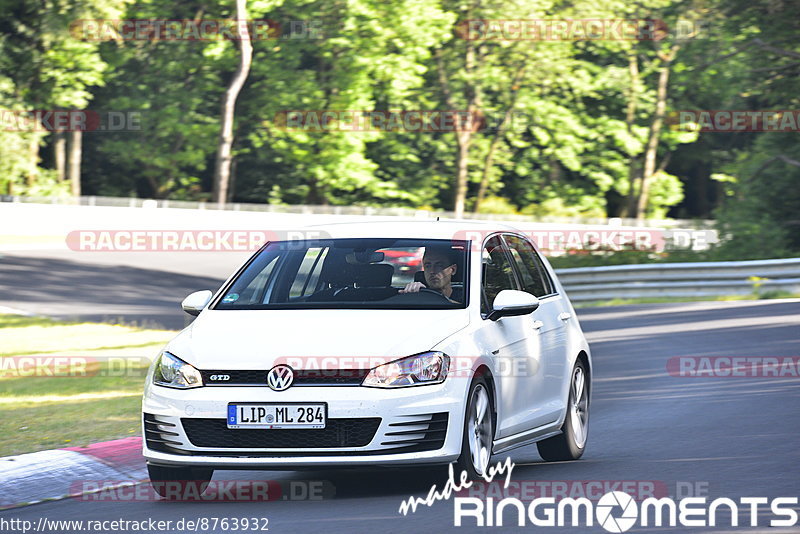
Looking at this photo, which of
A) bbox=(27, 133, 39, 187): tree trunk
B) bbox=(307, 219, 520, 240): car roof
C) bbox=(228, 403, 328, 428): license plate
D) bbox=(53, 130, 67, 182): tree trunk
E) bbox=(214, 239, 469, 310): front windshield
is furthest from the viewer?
bbox=(53, 130, 67, 182): tree trunk

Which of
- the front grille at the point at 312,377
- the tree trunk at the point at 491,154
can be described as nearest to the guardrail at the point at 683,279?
the front grille at the point at 312,377

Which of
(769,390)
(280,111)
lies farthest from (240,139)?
(769,390)

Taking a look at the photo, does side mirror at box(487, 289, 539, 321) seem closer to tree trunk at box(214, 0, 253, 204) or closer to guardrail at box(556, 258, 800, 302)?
guardrail at box(556, 258, 800, 302)

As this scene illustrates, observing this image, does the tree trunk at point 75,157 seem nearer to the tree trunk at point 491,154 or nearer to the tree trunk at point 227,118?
the tree trunk at point 227,118

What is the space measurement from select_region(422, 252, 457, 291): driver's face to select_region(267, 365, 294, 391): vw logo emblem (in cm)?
145

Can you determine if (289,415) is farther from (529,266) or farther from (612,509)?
(529,266)

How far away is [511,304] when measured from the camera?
8.17 meters

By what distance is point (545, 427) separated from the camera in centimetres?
900

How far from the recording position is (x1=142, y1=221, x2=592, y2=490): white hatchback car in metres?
7.35

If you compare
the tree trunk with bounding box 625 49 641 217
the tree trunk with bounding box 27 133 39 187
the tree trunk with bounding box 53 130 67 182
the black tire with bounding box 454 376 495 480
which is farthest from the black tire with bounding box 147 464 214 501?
the tree trunk with bounding box 625 49 641 217

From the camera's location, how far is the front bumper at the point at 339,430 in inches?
288

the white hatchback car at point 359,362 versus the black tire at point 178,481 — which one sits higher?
the white hatchback car at point 359,362

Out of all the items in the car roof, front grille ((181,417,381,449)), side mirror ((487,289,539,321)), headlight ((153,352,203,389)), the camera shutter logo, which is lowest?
the camera shutter logo

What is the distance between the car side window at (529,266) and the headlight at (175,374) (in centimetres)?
259
